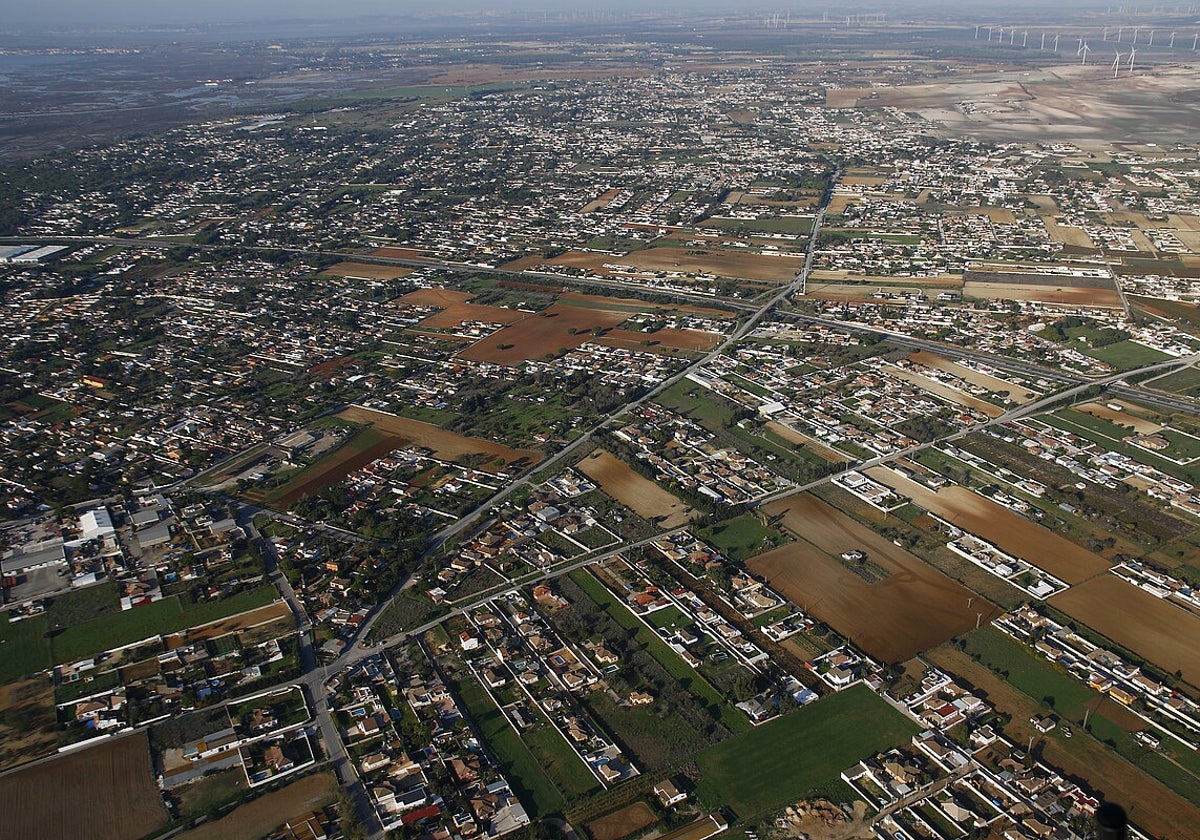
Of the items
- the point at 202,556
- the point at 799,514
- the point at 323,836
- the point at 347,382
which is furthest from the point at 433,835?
the point at 347,382

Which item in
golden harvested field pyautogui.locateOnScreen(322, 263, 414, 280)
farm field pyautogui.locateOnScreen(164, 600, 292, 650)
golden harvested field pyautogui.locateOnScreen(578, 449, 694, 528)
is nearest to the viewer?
farm field pyautogui.locateOnScreen(164, 600, 292, 650)

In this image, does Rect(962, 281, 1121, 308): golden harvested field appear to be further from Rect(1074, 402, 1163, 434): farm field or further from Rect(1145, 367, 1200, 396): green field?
Rect(1074, 402, 1163, 434): farm field

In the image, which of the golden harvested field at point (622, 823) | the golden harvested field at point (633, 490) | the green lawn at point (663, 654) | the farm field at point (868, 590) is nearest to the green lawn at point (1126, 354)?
the farm field at point (868, 590)

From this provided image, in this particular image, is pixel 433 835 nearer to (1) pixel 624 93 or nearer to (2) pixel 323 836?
(2) pixel 323 836

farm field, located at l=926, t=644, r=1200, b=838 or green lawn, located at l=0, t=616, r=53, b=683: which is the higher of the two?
green lawn, located at l=0, t=616, r=53, b=683

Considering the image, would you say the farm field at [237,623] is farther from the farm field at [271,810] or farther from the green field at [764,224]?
the green field at [764,224]

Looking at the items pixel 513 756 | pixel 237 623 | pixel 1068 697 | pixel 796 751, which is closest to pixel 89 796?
pixel 237 623

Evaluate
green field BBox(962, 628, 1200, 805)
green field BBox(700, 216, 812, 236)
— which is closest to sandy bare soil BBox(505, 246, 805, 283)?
green field BBox(700, 216, 812, 236)

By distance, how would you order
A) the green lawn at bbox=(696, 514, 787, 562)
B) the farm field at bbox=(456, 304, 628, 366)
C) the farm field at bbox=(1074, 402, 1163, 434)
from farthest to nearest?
1. the farm field at bbox=(456, 304, 628, 366)
2. the farm field at bbox=(1074, 402, 1163, 434)
3. the green lawn at bbox=(696, 514, 787, 562)
